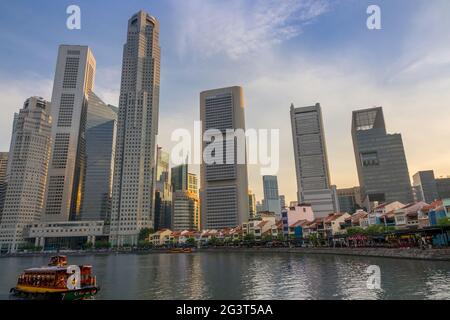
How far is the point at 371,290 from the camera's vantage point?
96.7ft

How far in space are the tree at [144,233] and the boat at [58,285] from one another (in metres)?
144

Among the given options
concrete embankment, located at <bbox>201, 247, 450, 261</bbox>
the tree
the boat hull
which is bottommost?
the boat hull

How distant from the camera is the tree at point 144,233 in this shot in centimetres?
→ 17550

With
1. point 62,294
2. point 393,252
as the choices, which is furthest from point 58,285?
point 393,252

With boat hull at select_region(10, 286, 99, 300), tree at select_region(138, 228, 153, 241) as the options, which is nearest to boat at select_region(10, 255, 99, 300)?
boat hull at select_region(10, 286, 99, 300)

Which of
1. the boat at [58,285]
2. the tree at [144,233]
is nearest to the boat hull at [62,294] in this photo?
the boat at [58,285]

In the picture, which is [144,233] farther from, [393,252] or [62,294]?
[62,294]

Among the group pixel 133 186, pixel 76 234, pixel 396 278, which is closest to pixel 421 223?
pixel 396 278

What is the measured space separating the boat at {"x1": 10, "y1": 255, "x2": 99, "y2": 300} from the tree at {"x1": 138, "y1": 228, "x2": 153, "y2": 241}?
143667 mm

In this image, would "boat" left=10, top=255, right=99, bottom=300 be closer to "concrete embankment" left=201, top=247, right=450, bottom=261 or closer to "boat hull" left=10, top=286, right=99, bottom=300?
"boat hull" left=10, top=286, right=99, bottom=300

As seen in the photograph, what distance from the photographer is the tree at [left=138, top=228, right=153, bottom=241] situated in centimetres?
17550

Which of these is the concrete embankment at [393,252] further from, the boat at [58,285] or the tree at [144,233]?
the tree at [144,233]

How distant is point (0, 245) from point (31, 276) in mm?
190523
